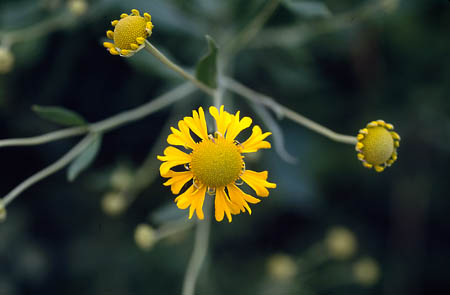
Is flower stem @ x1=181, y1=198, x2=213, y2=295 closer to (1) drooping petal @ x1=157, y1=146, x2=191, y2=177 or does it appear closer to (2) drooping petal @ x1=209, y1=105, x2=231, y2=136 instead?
(1) drooping petal @ x1=157, y1=146, x2=191, y2=177

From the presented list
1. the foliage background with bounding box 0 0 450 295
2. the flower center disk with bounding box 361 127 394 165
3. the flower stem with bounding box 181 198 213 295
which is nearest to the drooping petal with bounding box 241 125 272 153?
A: the flower center disk with bounding box 361 127 394 165

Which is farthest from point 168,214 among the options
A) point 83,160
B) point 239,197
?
point 239,197

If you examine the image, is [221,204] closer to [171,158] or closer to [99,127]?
[171,158]

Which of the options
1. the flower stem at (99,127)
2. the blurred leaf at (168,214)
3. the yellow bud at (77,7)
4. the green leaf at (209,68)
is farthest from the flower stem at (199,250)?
the yellow bud at (77,7)

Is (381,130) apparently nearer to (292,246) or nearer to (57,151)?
(292,246)

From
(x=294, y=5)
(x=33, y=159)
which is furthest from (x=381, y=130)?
(x=33, y=159)

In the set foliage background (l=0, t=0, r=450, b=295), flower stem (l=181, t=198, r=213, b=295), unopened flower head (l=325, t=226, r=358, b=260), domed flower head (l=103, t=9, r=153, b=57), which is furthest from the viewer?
unopened flower head (l=325, t=226, r=358, b=260)

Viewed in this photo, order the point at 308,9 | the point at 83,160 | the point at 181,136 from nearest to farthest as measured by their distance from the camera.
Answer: the point at 181,136 < the point at 83,160 < the point at 308,9
